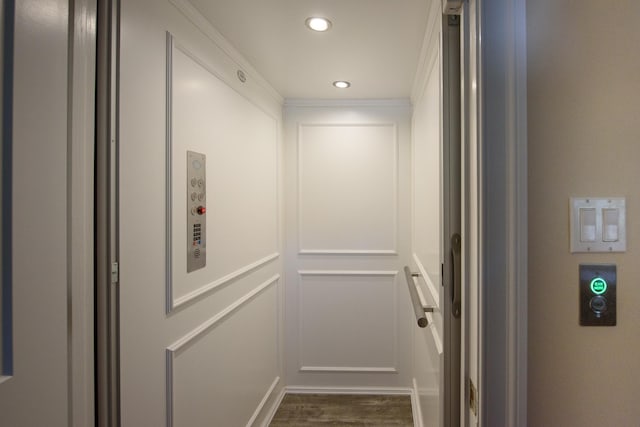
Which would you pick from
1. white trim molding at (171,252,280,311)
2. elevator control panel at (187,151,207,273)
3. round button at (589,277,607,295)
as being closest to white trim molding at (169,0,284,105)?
elevator control panel at (187,151,207,273)

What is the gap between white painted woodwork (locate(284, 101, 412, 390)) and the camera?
274cm

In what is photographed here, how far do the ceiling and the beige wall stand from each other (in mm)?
823

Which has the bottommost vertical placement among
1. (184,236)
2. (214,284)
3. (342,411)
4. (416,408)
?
(342,411)

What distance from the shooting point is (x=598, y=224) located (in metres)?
0.75

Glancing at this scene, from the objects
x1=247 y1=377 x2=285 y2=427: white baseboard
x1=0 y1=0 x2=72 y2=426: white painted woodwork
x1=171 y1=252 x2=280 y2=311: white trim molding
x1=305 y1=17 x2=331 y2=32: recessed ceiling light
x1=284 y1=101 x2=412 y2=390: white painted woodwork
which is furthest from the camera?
x1=284 y1=101 x2=412 y2=390: white painted woodwork

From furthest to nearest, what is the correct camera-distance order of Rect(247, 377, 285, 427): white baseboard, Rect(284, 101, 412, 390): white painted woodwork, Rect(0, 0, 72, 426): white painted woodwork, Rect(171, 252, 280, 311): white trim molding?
Rect(284, 101, 412, 390): white painted woodwork
Rect(247, 377, 285, 427): white baseboard
Rect(171, 252, 280, 311): white trim molding
Rect(0, 0, 72, 426): white painted woodwork

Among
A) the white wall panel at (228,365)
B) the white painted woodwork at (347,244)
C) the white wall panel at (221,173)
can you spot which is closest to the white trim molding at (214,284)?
the white wall panel at (221,173)

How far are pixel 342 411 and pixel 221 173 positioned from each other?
6.45ft

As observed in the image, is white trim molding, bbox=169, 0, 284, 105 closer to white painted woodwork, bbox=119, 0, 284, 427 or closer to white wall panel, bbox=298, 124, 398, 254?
white painted woodwork, bbox=119, 0, 284, 427

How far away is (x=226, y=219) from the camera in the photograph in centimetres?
178

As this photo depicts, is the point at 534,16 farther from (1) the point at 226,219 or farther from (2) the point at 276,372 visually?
(2) the point at 276,372

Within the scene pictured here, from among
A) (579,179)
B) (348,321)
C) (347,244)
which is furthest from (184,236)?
(348,321)

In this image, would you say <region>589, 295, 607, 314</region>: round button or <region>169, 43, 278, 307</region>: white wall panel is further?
<region>169, 43, 278, 307</region>: white wall panel

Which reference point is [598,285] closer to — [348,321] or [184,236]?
[184,236]
